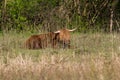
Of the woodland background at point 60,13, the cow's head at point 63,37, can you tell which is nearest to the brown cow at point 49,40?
the cow's head at point 63,37

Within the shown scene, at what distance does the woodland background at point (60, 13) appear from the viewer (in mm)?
21344

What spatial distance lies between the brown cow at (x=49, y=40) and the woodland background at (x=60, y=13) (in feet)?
23.5

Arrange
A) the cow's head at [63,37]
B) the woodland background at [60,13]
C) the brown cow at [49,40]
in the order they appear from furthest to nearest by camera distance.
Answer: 1. the woodland background at [60,13]
2. the cow's head at [63,37]
3. the brown cow at [49,40]

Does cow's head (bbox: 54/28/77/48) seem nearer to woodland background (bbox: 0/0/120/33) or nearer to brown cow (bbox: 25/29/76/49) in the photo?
brown cow (bbox: 25/29/76/49)

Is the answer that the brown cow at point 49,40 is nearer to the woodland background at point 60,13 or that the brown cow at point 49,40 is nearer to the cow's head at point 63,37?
the cow's head at point 63,37

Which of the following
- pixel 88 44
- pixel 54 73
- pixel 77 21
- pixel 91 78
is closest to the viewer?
pixel 91 78

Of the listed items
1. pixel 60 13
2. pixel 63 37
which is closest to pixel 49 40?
pixel 63 37

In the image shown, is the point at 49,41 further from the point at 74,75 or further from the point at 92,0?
the point at 92,0

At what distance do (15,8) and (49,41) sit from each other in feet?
34.2

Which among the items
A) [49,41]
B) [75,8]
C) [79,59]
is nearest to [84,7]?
[75,8]

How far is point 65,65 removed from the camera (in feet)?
24.8

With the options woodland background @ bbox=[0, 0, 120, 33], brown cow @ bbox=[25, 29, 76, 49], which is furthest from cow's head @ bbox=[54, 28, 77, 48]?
woodland background @ bbox=[0, 0, 120, 33]

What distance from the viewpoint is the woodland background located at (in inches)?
840

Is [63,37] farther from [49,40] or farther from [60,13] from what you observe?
[60,13]
